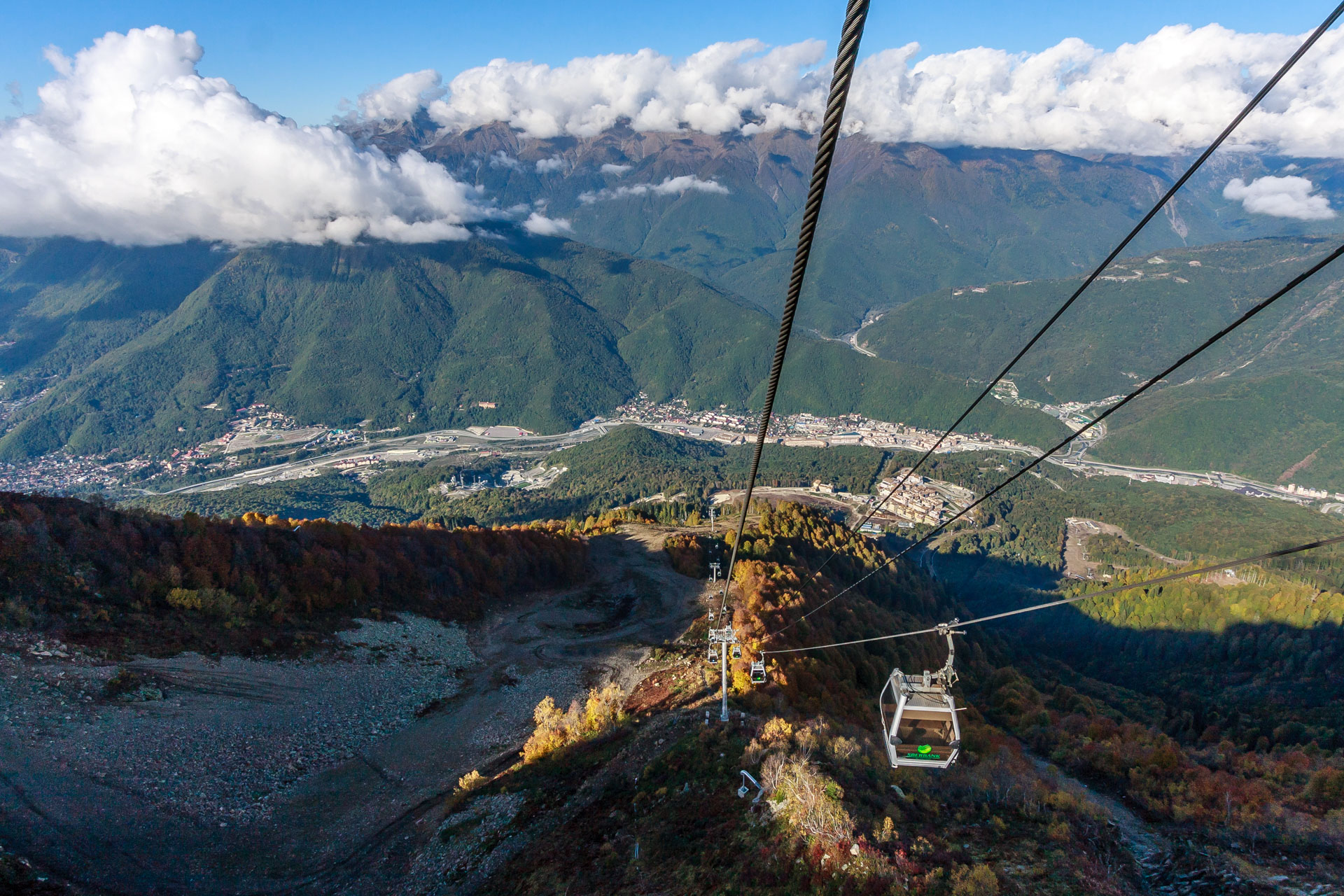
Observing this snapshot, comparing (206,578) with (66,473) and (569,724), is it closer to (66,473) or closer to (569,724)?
(569,724)

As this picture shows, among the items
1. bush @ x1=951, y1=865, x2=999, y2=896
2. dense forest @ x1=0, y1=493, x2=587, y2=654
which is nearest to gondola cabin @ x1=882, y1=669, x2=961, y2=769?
bush @ x1=951, y1=865, x2=999, y2=896

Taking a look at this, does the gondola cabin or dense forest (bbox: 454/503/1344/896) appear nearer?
the gondola cabin

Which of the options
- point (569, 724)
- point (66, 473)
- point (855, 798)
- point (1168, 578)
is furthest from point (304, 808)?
point (66, 473)

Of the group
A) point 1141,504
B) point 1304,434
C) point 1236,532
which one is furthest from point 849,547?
point 1304,434

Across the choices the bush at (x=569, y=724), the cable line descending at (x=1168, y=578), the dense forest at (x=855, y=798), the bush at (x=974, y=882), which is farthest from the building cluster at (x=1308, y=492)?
the cable line descending at (x=1168, y=578)

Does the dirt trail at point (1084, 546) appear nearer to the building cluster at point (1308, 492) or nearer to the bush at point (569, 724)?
the building cluster at point (1308, 492)

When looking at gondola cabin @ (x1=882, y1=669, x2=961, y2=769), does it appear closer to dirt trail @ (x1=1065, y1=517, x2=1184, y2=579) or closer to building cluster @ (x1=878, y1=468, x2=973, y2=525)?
building cluster @ (x1=878, y1=468, x2=973, y2=525)
